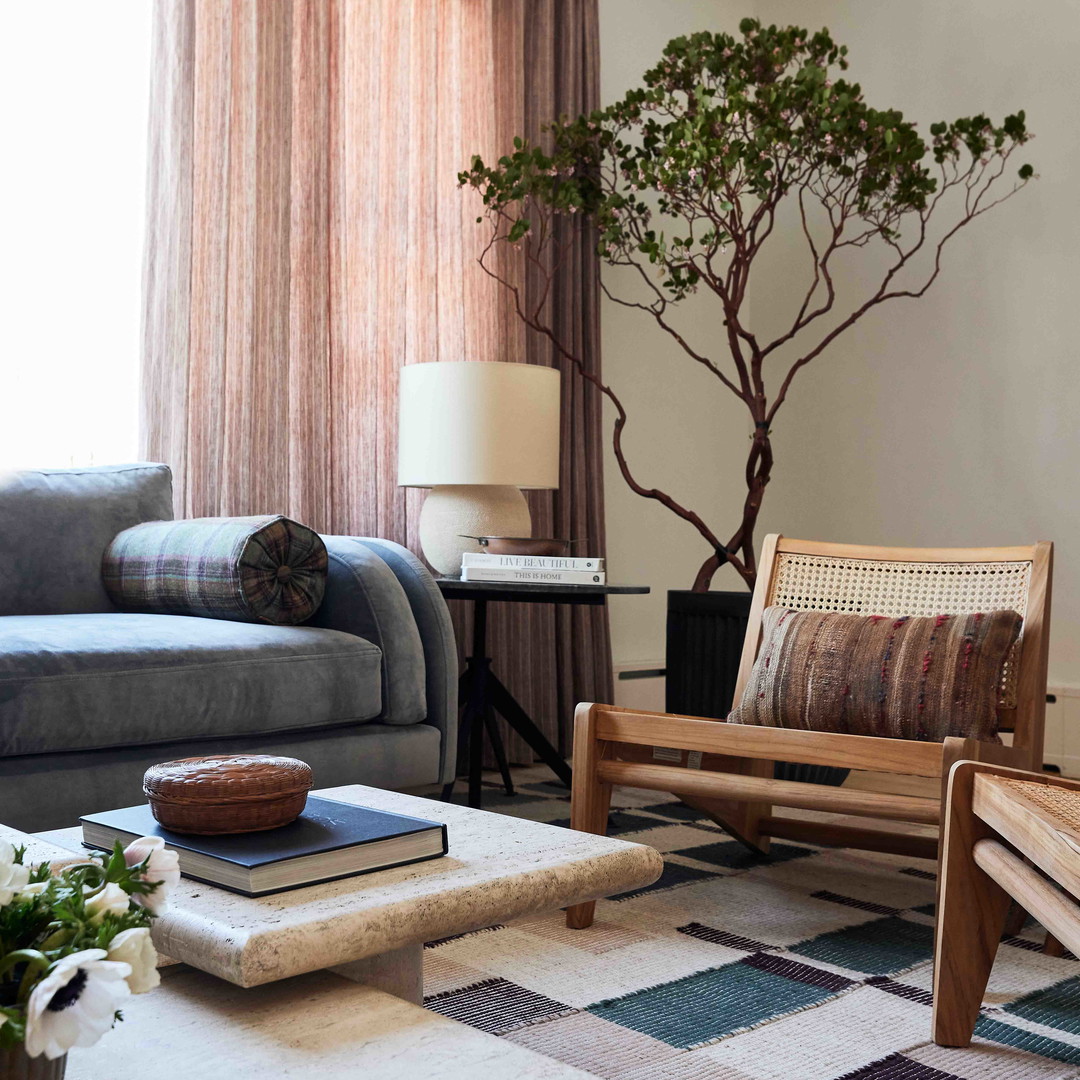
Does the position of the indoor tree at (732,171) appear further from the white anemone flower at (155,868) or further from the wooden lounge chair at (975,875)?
the white anemone flower at (155,868)

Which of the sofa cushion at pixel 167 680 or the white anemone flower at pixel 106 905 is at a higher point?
the white anemone flower at pixel 106 905

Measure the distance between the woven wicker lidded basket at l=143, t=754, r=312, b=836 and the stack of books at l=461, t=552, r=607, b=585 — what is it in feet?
5.31

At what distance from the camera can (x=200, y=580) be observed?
2.12 metres

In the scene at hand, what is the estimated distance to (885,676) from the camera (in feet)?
5.85

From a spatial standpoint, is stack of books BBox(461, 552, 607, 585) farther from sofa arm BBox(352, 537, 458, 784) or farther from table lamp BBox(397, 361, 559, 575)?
sofa arm BBox(352, 537, 458, 784)

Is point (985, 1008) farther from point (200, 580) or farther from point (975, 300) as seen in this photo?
point (975, 300)

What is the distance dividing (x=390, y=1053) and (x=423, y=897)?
0.16m

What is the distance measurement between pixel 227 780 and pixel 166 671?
1.00 meters

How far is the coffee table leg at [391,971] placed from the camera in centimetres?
88

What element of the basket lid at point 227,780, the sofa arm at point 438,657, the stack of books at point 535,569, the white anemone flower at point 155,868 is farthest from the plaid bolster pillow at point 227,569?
the white anemone flower at point 155,868

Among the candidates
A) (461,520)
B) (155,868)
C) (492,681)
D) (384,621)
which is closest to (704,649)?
(492,681)

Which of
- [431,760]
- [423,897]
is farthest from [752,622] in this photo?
[423,897]

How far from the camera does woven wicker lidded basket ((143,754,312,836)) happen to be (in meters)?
0.84

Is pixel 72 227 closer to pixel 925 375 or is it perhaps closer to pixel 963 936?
pixel 963 936
